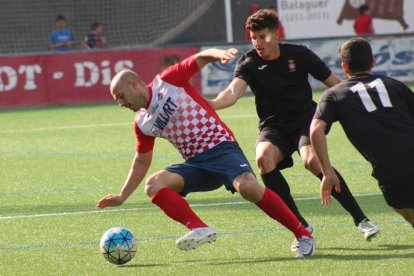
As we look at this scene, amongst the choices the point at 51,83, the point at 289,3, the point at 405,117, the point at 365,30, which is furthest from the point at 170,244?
the point at 289,3

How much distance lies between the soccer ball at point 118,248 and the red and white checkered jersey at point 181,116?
27.5 inches

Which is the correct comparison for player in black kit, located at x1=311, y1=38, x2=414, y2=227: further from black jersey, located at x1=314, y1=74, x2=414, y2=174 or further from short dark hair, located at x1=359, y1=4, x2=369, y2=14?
short dark hair, located at x1=359, y1=4, x2=369, y2=14

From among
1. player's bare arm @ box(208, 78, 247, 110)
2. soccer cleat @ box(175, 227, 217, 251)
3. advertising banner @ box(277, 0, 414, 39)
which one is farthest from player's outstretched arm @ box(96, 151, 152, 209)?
advertising banner @ box(277, 0, 414, 39)

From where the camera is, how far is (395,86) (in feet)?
21.0

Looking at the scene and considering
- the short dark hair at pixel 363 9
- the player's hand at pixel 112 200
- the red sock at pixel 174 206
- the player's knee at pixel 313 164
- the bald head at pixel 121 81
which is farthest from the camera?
the short dark hair at pixel 363 9

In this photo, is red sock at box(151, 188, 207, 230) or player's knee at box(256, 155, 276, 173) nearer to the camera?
red sock at box(151, 188, 207, 230)

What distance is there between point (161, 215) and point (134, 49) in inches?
558

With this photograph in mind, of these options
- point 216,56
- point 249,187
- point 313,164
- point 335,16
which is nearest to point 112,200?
point 249,187

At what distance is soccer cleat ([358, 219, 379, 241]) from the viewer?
7.30 meters

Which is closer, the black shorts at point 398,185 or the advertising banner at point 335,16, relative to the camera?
the black shorts at point 398,185

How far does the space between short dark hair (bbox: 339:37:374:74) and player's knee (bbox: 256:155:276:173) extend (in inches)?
56.2

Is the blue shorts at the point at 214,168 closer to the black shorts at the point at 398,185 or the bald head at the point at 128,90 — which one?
the bald head at the point at 128,90

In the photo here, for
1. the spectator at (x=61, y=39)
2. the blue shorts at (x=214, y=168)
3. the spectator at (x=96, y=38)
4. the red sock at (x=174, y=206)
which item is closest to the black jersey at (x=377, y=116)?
the blue shorts at (x=214, y=168)

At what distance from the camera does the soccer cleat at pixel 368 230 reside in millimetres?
7305
